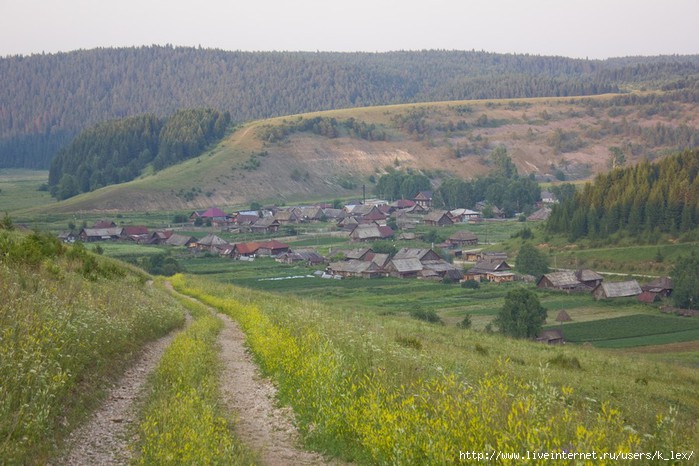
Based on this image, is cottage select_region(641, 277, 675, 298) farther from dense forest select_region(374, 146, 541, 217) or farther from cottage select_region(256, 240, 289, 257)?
dense forest select_region(374, 146, 541, 217)

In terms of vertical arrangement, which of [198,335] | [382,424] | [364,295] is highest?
[382,424]

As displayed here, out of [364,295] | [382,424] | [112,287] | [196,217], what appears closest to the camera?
[382,424]

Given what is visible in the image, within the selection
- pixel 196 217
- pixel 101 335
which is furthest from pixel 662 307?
pixel 196 217

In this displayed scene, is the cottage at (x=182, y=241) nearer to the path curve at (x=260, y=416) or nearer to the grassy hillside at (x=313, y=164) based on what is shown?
the grassy hillside at (x=313, y=164)

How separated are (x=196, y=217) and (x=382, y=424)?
12283cm

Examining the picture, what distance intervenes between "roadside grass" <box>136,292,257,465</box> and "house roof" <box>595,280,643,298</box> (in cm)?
5586

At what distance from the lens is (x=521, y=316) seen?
50125 mm

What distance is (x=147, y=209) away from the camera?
136 metres

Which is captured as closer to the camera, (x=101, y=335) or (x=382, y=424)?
(x=382, y=424)

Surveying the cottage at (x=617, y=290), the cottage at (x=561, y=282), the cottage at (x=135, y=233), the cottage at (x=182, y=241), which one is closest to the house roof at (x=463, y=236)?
the cottage at (x=561, y=282)

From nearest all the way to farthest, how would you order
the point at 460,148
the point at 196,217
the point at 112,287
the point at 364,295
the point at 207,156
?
1. the point at 112,287
2. the point at 364,295
3. the point at 196,217
4. the point at 207,156
5. the point at 460,148

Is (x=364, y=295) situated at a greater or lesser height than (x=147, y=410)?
lesser

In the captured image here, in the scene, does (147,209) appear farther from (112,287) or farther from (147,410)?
(147,410)

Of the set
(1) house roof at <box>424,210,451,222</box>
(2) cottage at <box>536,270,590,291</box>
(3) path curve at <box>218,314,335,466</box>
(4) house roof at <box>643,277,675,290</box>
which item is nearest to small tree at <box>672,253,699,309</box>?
(4) house roof at <box>643,277,675,290</box>
